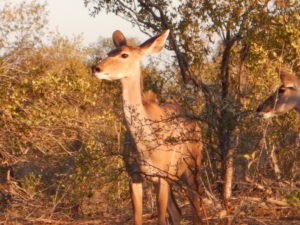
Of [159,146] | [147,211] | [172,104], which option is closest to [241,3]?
[172,104]

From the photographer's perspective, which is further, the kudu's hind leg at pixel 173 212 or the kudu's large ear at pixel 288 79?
the kudu's large ear at pixel 288 79

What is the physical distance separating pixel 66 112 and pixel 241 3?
2208mm

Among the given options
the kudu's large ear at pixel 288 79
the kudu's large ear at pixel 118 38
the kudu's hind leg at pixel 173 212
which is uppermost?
the kudu's large ear at pixel 118 38

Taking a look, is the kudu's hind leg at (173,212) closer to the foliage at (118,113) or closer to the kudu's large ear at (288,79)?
the foliage at (118,113)

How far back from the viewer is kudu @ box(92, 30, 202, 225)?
5.71m

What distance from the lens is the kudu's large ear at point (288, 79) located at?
692 cm

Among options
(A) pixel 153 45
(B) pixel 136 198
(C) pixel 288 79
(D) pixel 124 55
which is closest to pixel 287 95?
(C) pixel 288 79

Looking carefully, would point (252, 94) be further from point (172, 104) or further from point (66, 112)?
point (66, 112)

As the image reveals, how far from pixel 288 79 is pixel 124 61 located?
1912mm

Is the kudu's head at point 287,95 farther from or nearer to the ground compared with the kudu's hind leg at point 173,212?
farther from the ground

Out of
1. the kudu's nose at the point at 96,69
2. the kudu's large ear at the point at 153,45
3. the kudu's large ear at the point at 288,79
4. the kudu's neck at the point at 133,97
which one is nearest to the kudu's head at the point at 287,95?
the kudu's large ear at the point at 288,79

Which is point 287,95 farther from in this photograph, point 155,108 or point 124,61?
point 124,61

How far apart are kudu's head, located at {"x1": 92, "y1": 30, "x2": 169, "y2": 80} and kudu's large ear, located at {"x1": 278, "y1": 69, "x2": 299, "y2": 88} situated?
1.39 m

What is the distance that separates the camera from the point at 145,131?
5781 mm
